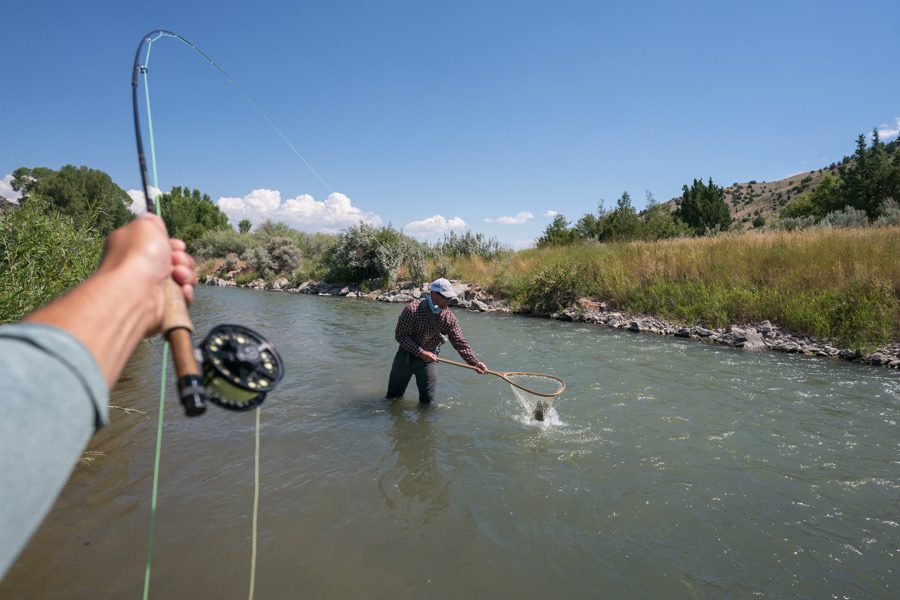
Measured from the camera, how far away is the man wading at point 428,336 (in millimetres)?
6957

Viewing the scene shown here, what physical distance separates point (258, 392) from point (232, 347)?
0.22 metres

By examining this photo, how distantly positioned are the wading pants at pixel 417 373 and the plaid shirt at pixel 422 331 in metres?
0.23

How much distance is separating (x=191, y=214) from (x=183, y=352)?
231 feet

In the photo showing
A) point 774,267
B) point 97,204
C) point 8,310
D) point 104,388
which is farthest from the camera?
point 774,267

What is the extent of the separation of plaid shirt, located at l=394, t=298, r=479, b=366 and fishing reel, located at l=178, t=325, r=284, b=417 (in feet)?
16.6

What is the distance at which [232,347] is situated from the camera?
6.20 ft

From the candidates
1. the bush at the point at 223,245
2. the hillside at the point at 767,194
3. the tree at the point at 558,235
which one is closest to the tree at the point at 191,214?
the bush at the point at 223,245

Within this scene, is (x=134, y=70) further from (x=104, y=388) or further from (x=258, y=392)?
(x=104, y=388)

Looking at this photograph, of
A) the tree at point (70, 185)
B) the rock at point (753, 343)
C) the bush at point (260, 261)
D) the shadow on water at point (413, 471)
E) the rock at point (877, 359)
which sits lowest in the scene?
the rock at point (877, 359)

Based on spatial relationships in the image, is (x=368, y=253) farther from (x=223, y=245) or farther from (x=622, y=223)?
(x=223, y=245)

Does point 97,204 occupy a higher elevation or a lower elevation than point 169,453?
higher

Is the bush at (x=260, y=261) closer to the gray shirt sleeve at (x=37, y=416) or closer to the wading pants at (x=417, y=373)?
the wading pants at (x=417, y=373)

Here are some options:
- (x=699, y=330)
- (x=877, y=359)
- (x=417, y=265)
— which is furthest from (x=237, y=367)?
(x=417, y=265)

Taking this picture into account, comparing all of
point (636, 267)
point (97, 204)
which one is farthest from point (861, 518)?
point (636, 267)
